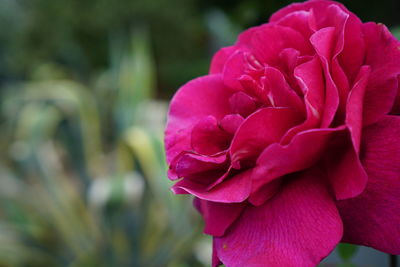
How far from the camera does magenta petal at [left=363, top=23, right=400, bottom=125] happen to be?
216 millimetres

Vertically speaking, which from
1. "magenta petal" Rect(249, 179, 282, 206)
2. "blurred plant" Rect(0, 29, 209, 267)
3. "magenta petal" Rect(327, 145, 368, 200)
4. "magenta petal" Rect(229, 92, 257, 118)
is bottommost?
"blurred plant" Rect(0, 29, 209, 267)

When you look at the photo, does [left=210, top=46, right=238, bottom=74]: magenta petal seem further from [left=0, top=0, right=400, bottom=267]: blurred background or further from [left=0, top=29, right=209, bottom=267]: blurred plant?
[left=0, top=29, right=209, bottom=267]: blurred plant

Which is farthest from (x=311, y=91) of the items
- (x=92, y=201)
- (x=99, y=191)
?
(x=92, y=201)

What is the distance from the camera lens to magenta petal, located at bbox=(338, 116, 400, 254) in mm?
199

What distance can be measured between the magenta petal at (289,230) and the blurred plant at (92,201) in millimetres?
1009

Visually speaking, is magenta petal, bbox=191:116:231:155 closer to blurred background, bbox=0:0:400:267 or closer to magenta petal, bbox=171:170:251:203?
magenta petal, bbox=171:170:251:203

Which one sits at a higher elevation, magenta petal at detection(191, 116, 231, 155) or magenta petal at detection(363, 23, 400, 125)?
magenta petal at detection(363, 23, 400, 125)

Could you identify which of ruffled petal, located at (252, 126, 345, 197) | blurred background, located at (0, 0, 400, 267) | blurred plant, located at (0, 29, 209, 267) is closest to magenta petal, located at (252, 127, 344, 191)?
ruffled petal, located at (252, 126, 345, 197)

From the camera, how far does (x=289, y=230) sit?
0.20m

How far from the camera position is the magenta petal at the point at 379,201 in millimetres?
199

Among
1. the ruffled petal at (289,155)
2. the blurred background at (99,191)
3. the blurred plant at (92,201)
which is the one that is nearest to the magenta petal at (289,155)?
the ruffled petal at (289,155)

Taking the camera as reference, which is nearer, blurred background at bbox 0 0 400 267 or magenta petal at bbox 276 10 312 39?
magenta petal at bbox 276 10 312 39

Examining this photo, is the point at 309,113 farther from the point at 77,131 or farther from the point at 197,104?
the point at 77,131

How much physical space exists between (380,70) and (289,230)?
Result: 9 centimetres
